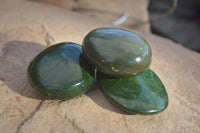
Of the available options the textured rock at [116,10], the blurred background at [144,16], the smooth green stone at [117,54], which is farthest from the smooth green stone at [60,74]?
the textured rock at [116,10]

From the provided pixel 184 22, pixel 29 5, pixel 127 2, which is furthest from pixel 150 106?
pixel 184 22

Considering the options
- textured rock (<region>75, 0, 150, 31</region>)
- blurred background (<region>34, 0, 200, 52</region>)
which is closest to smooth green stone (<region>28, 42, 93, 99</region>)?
blurred background (<region>34, 0, 200, 52</region>)

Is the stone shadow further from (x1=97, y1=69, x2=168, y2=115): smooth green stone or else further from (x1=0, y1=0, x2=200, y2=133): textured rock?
(x1=97, y1=69, x2=168, y2=115): smooth green stone

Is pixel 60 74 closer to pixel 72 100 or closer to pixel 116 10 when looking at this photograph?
pixel 72 100

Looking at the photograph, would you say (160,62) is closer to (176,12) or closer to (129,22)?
(129,22)

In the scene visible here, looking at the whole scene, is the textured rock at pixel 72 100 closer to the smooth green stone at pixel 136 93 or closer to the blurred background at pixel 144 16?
the smooth green stone at pixel 136 93

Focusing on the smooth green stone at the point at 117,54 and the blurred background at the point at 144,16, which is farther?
the blurred background at the point at 144,16
